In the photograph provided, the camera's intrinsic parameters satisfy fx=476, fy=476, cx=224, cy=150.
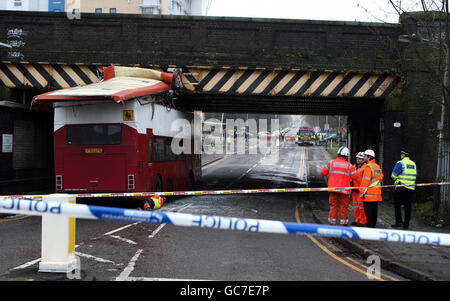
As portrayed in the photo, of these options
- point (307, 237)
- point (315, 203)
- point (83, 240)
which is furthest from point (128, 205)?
point (315, 203)

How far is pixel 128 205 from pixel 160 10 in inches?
1960

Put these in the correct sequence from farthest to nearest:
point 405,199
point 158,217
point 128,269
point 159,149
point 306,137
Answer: point 306,137
point 159,149
point 405,199
point 128,269
point 158,217

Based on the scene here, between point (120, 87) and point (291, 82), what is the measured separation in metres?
6.75

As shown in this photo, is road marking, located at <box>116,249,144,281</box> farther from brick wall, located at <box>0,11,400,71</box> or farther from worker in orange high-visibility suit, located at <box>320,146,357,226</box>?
brick wall, located at <box>0,11,400,71</box>

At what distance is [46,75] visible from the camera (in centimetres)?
1659

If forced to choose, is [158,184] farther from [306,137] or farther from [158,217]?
[306,137]

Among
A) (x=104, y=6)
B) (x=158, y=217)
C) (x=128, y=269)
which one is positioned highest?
(x=104, y=6)

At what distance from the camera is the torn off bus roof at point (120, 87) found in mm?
11864

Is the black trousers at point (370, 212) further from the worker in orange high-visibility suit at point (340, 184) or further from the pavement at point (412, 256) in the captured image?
the pavement at point (412, 256)

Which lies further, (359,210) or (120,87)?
(120,87)

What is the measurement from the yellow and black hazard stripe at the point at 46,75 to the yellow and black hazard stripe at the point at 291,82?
358 cm

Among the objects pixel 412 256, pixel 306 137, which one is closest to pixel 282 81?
pixel 412 256

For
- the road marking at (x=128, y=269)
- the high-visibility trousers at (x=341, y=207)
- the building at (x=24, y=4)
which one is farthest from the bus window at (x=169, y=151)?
the building at (x=24, y=4)
